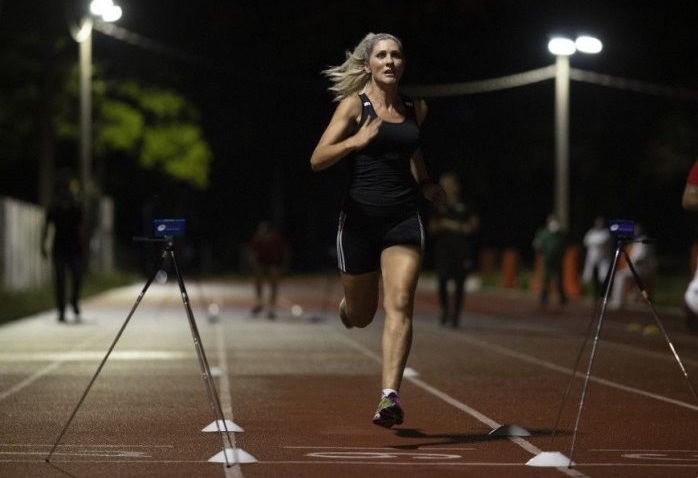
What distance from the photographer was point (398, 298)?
10164 mm

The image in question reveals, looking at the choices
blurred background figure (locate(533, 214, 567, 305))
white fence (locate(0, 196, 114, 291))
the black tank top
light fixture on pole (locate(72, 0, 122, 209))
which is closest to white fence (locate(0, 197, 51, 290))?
white fence (locate(0, 196, 114, 291))

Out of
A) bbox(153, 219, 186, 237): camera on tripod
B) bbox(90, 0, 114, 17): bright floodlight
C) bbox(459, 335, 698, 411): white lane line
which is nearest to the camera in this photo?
bbox(153, 219, 186, 237): camera on tripod

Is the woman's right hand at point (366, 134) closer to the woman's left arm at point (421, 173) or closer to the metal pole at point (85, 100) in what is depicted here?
the woman's left arm at point (421, 173)

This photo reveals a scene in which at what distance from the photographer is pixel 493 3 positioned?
57750 mm

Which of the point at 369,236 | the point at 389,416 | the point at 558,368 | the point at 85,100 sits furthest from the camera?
the point at 85,100

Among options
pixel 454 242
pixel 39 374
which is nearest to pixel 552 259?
pixel 454 242

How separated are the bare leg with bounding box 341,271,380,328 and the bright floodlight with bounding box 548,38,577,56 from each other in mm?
27193

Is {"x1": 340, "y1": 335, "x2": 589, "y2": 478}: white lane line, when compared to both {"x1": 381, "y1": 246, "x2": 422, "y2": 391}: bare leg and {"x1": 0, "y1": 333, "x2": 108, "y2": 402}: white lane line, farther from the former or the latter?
{"x1": 0, "y1": 333, "x2": 108, "y2": 402}: white lane line

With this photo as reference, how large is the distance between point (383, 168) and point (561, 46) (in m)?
27.6

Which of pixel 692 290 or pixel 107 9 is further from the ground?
pixel 107 9

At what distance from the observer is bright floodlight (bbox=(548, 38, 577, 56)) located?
37.1 metres

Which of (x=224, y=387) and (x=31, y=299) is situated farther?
(x=31, y=299)

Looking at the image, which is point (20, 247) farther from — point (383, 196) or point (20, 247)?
point (383, 196)

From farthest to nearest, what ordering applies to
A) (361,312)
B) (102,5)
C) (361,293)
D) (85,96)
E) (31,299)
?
(85,96) → (102,5) → (31,299) → (361,312) → (361,293)
